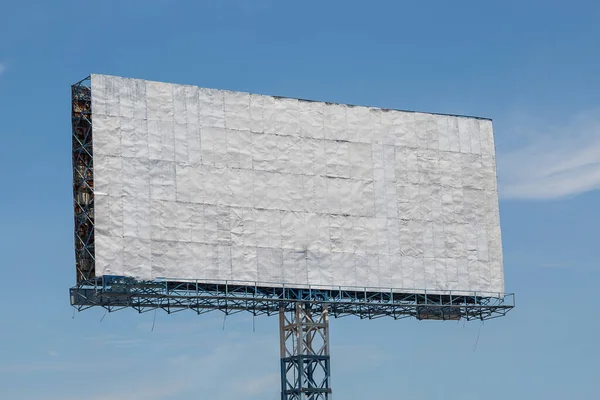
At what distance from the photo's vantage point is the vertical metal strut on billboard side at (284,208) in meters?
70.2

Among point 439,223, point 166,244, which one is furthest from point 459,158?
point 166,244

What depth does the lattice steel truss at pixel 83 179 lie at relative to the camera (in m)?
69.9

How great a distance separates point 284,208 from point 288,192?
86 centimetres

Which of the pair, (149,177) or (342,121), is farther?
(342,121)

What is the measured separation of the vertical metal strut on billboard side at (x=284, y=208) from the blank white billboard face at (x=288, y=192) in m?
0.07

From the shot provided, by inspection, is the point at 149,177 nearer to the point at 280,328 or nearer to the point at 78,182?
the point at 78,182

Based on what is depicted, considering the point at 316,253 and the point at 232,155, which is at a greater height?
the point at 232,155

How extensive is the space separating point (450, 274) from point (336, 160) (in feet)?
28.8

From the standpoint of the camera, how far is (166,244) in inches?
2781

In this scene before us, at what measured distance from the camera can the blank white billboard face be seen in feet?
231

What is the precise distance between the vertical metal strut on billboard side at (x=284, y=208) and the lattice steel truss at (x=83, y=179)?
7cm

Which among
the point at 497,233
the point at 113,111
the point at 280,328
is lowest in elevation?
the point at 280,328

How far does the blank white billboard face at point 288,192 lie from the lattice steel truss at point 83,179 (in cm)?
106

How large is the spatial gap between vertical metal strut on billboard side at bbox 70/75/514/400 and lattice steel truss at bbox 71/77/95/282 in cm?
7
